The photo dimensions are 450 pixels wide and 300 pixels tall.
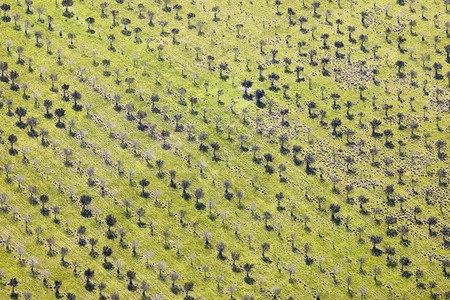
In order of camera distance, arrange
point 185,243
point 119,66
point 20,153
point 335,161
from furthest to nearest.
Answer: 1. point 119,66
2. point 335,161
3. point 20,153
4. point 185,243

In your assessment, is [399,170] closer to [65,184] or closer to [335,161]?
[335,161]

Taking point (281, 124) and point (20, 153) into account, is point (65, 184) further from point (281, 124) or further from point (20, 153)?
point (281, 124)

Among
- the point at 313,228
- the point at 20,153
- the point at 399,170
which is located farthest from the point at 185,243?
the point at 399,170

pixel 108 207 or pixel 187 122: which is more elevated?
pixel 187 122

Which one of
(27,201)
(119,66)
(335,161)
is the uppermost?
(335,161)

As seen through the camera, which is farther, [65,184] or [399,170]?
[399,170]

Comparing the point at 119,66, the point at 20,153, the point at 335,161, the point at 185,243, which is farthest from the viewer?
the point at 119,66

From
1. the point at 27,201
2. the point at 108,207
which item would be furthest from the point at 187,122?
the point at 27,201
